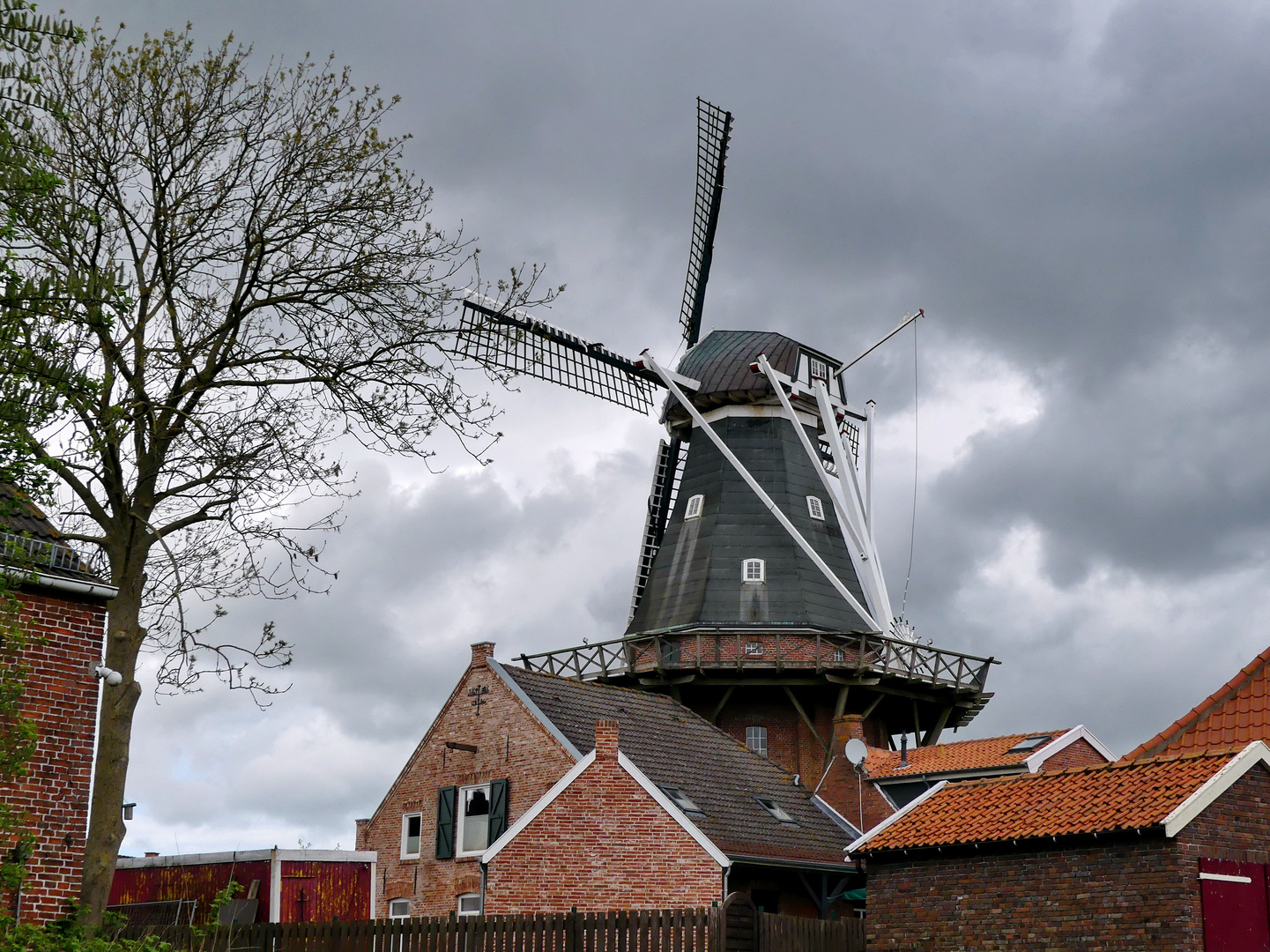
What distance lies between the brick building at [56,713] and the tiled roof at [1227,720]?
1171cm

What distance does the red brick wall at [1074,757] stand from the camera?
26.0 meters

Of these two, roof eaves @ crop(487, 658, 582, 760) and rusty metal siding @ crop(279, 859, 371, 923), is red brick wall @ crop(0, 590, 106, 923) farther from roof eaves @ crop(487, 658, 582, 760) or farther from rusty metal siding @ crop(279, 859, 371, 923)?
roof eaves @ crop(487, 658, 582, 760)

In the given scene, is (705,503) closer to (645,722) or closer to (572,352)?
(572,352)

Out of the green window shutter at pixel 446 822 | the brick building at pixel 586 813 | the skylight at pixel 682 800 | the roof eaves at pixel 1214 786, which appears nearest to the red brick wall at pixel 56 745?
the brick building at pixel 586 813

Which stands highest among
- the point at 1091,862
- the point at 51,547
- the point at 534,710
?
the point at 51,547

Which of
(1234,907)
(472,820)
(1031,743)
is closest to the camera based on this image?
(1234,907)

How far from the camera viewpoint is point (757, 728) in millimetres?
29375

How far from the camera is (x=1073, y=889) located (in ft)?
48.9

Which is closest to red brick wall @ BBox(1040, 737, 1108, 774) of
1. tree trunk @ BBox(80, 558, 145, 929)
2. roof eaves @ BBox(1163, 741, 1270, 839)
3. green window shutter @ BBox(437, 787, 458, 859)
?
green window shutter @ BBox(437, 787, 458, 859)

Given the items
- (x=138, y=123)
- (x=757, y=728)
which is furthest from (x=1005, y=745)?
(x=138, y=123)

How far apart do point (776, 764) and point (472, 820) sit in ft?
21.5

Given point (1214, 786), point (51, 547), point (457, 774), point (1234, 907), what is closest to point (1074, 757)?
point (457, 774)

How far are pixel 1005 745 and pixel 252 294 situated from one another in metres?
18.1

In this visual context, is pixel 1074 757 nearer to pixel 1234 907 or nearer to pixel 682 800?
pixel 682 800
